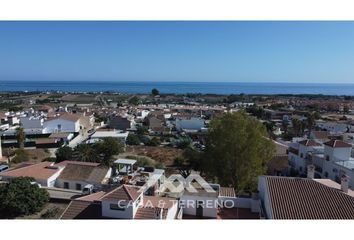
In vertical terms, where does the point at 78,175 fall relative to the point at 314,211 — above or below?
below

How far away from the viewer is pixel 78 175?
16.2m

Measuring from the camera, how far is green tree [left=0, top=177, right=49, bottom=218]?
38.9ft

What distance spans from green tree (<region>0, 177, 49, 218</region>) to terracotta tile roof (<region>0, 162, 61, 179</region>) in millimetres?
3288

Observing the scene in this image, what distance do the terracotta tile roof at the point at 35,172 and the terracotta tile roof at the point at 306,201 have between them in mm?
11001

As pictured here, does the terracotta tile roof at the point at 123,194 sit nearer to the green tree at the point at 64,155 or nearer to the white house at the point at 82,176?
the white house at the point at 82,176

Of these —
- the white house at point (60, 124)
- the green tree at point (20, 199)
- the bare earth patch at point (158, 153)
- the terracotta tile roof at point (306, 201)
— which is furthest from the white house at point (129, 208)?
the white house at point (60, 124)

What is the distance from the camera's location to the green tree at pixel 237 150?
13.1 meters

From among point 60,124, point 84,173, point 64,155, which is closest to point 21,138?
point 60,124

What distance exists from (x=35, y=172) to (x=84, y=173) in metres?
2.45

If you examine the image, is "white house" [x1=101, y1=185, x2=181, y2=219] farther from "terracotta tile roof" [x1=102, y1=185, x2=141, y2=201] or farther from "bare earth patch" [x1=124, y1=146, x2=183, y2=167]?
"bare earth patch" [x1=124, y1=146, x2=183, y2=167]

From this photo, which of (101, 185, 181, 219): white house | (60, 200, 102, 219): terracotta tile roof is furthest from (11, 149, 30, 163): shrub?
(101, 185, 181, 219): white house
